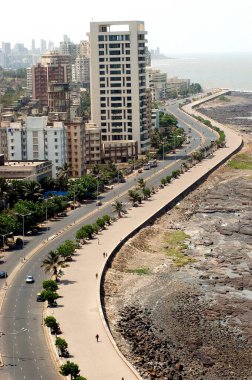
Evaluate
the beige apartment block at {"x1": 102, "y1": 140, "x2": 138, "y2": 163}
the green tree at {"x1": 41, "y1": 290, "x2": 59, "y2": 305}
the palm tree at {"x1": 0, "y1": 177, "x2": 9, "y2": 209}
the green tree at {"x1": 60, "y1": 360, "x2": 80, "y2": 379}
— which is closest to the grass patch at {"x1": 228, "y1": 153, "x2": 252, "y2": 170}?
the beige apartment block at {"x1": 102, "y1": 140, "x2": 138, "y2": 163}

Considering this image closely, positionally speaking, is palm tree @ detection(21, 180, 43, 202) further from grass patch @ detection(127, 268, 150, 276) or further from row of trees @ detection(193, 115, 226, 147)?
row of trees @ detection(193, 115, 226, 147)

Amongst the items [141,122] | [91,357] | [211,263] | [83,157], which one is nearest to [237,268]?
[211,263]

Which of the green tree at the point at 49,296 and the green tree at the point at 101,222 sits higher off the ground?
the green tree at the point at 101,222

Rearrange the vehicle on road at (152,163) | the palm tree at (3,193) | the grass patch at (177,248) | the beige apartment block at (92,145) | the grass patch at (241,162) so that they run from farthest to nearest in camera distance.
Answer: the grass patch at (241,162), the vehicle on road at (152,163), the beige apartment block at (92,145), the palm tree at (3,193), the grass patch at (177,248)

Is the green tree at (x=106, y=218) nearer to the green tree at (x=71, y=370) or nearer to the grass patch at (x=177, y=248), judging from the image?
the grass patch at (x=177, y=248)

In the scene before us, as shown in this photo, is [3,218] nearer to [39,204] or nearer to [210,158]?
[39,204]

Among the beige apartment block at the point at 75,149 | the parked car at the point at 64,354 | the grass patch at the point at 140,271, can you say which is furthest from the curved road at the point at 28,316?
the beige apartment block at the point at 75,149

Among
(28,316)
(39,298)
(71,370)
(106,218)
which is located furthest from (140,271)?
(71,370)

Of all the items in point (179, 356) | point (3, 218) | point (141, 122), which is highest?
point (141, 122)
